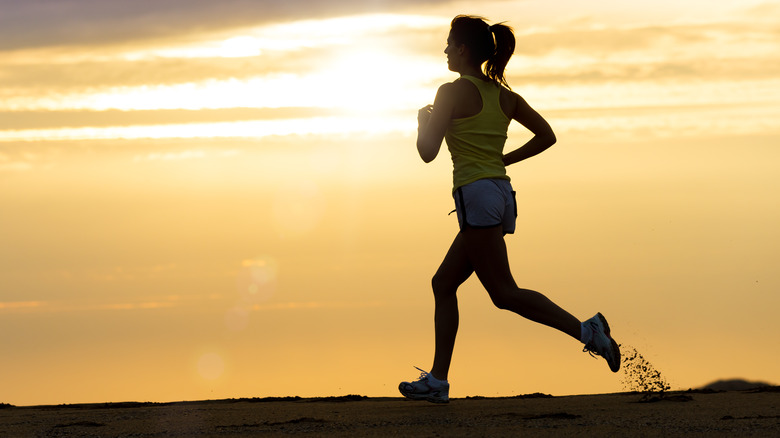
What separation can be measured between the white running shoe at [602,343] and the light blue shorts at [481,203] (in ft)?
2.89

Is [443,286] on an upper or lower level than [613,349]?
upper

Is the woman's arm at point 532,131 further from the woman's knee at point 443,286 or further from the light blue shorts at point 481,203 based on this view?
the woman's knee at point 443,286

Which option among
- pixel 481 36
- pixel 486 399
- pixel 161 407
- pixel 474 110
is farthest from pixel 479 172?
pixel 161 407

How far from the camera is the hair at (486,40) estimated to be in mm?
6234

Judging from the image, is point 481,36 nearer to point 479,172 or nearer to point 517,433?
point 479,172

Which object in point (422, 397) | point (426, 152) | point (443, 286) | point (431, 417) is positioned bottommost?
point (431, 417)

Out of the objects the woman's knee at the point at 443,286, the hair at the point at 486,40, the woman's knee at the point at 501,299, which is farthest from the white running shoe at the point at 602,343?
the hair at the point at 486,40

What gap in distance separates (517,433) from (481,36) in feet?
7.93

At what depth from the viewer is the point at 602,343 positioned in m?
6.25

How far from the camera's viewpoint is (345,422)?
19.8 ft

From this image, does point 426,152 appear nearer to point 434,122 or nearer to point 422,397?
point 434,122

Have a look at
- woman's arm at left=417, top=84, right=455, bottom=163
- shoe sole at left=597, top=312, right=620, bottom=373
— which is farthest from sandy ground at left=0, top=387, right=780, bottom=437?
woman's arm at left=417, top=84, right=455, bottom=163

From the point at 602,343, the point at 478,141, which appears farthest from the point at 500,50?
the point at 602,343

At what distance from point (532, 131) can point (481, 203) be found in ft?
3.12
